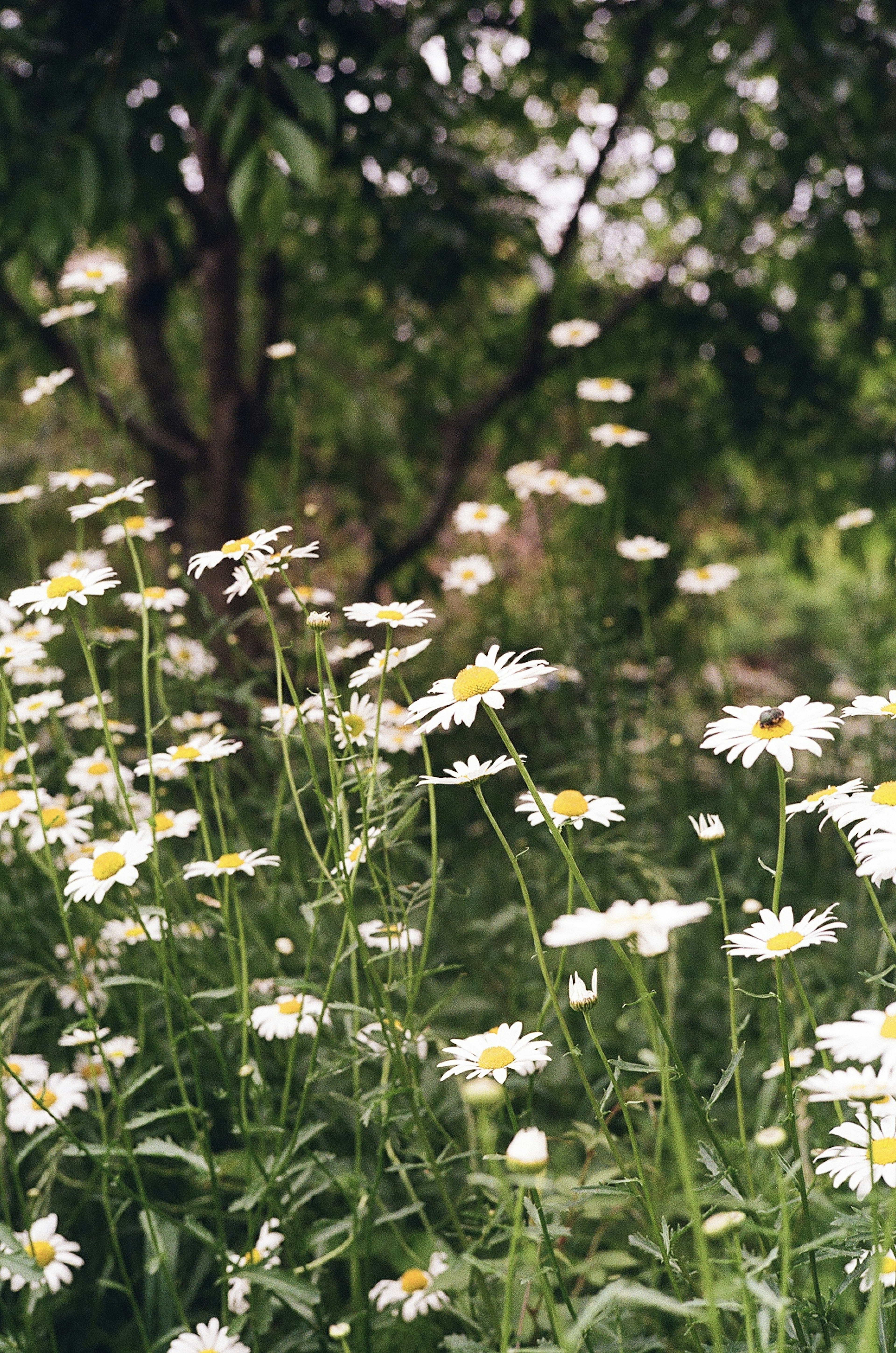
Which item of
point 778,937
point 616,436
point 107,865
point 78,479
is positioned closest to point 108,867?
point 107,865

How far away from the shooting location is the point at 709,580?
199cm

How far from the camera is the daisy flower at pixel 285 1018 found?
1.12m

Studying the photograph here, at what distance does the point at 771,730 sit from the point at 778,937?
15 centimetres

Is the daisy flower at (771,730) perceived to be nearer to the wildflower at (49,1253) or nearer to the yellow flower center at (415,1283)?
the yellow flower center at (415,1283)

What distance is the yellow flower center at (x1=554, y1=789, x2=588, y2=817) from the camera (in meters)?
0.85

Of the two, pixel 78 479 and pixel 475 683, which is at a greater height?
pixel 78 479

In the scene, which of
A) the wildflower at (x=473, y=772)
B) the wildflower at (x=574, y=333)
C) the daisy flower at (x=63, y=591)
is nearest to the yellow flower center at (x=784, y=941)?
the wildflower at (x=473, y=772)

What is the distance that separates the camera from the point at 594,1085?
4.95 feet

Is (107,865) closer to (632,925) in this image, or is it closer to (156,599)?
(156,599)

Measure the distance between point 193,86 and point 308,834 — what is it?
5.57ft

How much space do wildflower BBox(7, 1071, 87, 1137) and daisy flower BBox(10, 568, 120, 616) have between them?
0.53 metres

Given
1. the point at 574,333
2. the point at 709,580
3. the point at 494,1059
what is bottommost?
the point at 494,1059

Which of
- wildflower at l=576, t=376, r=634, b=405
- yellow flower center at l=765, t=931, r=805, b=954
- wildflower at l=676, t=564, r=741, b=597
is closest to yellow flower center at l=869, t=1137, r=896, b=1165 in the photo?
yellow flower center at l=765, t=931, r=805, b=954

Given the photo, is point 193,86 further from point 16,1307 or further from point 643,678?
point 16,1307
